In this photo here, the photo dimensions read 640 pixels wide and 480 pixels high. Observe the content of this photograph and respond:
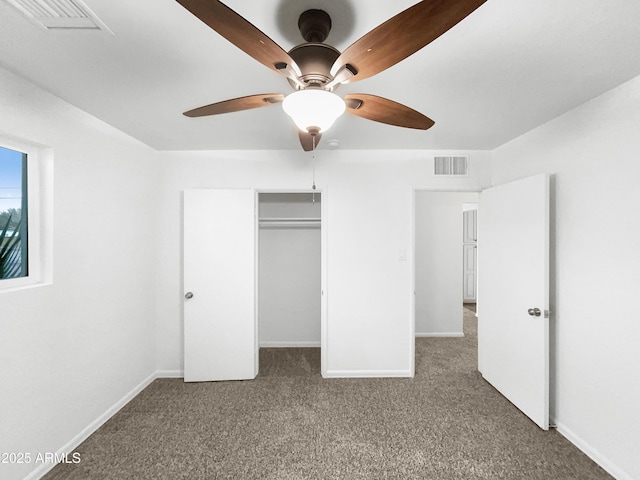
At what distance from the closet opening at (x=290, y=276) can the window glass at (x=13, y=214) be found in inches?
94.6

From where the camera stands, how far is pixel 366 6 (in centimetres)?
120

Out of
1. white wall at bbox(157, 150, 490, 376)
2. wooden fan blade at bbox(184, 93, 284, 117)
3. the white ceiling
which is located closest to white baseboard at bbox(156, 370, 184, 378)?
white wall at bbox(157, 150, 490, 376)

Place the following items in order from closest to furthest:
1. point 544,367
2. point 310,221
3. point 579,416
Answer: point 579,416, point 544,367, point 310,221

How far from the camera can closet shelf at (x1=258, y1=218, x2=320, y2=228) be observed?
12.8 feet

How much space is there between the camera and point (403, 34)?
0.89 meters

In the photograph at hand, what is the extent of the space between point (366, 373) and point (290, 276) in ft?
5.16

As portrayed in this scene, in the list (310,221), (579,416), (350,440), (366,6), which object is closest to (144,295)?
(310,221)

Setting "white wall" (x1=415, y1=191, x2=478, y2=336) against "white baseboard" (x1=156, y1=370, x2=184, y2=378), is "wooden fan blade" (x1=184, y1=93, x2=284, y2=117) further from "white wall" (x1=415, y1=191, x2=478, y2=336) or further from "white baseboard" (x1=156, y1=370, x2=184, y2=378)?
"white wall" (x1=415, y1=191, x2=478, y2=336)

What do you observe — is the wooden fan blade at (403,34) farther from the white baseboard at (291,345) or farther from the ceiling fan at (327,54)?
the white baseboard at (291,345)

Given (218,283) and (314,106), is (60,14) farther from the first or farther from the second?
(218,283)

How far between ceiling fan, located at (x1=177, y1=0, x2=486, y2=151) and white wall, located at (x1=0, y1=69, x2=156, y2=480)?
4.23ft

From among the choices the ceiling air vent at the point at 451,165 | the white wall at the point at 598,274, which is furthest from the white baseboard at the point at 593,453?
the ceiling air vent at the point at 451,165

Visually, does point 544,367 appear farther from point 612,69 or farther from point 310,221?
point 310,221

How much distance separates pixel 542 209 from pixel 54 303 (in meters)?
3.50
